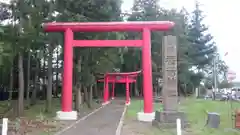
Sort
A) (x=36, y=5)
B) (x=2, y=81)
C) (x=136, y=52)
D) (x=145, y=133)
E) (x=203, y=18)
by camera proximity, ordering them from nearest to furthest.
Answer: (x=145, y=133), (x=36, y=5), (x=2, y=81), (x=136, y=52), (x=203, y=18)

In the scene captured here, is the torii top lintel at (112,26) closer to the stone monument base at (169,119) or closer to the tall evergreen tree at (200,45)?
the stone monument base at (169,119)

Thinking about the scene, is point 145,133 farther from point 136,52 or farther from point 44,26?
point 136,52

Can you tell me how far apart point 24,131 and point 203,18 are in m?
43.3

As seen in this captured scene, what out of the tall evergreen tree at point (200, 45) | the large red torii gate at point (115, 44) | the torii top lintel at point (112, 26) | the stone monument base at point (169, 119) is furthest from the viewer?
the tall evergreen tree at point (200, 45)

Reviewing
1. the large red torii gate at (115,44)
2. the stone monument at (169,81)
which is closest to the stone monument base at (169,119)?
the stone monument at (169,81)

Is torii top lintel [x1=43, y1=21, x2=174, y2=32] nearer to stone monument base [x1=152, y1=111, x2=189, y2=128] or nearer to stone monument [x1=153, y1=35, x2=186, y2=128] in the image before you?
stone monument [x1=153, y1=35, x2=186, y2=128]

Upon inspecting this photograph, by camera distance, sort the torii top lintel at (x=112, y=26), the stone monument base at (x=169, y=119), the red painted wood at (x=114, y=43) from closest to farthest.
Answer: the stone monument base at (x=169, y=119)
the torii top lintel at (x=112, y=26)
the red painted wood at (x=114, y=43)

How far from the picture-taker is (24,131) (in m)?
10.8

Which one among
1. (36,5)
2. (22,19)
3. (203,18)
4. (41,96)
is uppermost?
(203,18)

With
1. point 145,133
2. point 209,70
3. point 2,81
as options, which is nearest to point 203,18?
point 209,70

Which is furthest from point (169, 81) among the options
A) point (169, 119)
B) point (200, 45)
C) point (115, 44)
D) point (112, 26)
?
point (200, 45)

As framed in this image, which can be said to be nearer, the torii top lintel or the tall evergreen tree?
the torii top lintel

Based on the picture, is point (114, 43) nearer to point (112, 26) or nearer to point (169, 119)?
point (112, 26)

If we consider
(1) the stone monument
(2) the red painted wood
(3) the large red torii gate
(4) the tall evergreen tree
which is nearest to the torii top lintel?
(3) the large red torii gate
